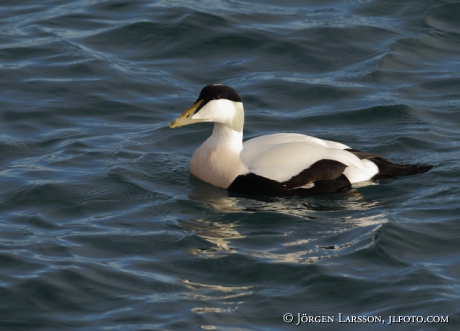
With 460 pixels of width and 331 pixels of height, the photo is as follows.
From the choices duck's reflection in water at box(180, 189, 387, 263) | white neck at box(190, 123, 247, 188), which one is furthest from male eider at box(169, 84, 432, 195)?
duck's reflection in water at box(180, 189, 387, 263)

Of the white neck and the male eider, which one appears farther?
the white neck

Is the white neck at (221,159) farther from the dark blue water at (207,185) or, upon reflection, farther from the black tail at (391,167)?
the black tail at (391,167)

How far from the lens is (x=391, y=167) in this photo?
26.6ft

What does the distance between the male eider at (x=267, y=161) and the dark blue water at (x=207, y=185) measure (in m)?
0.12

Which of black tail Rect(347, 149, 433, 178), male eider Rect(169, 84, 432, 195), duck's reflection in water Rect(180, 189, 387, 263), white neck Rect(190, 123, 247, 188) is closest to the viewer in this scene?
duck's reflection in water Rect(180, 189, 387, 263)

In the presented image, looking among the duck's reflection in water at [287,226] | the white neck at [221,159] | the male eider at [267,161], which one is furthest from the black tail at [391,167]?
the white neck at [221,159]

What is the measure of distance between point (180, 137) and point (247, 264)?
300cm

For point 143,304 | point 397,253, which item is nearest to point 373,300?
point 397,253

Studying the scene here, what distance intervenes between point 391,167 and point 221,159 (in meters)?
1.43

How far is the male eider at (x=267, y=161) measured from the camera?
7.82 metres

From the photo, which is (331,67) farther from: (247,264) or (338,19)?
(247,264)

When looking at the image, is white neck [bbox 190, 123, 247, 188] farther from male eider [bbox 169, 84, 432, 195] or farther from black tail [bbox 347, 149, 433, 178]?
black tail [bbox 347, 149, 433, 178]

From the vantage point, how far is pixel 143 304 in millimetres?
6055

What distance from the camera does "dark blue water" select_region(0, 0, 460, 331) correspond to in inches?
243
